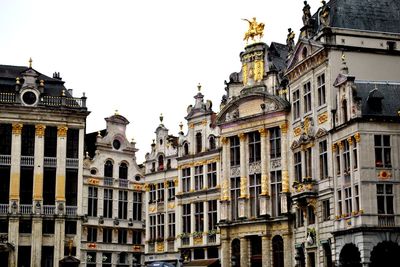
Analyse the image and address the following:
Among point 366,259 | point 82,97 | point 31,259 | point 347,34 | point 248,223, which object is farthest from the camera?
point 82,97

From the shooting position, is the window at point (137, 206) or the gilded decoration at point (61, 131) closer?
the gilded decoration at point (61, 131)

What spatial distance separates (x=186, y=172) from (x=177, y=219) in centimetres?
376

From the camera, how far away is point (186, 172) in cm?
6397

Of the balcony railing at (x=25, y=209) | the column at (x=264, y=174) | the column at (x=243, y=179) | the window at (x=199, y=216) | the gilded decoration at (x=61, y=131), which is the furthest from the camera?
the gilded decoration at (x=61, y=131)

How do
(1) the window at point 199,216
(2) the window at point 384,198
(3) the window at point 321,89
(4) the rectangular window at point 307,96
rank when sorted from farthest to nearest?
(1) the window at point 199,216, (4) the rectangular window at point 307,96, (3) the window at point 321,89, (2) the window at point 384,198

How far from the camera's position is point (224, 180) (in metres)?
→ 59.2

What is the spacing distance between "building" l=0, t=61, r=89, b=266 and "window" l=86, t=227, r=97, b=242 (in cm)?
285

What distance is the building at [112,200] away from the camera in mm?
68000

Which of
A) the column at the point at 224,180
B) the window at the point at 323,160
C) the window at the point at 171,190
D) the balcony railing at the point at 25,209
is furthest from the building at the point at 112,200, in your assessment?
the window at the point at 323,160

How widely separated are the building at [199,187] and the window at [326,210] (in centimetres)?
1237

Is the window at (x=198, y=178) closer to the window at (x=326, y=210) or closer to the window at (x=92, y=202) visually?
the window at (x=92, y=202)

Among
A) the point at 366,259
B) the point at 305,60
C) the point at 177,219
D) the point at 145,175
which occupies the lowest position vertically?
the point at 366,259

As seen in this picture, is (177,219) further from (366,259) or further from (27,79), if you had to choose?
(366,259)

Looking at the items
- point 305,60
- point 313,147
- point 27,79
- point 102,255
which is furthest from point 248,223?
point 27,79
